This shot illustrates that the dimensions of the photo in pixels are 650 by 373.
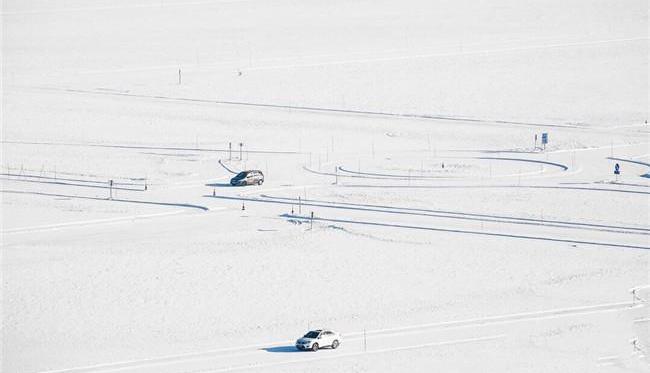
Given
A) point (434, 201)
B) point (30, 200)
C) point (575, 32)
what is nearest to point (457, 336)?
point (434, 201)

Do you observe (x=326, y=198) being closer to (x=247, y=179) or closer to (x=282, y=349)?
(x=247, y=179)

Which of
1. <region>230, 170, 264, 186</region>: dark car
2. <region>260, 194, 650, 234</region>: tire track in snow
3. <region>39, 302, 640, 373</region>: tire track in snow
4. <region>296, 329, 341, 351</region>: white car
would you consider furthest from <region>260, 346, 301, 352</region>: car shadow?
<region>230, 170, 264, 186</region>: dark car

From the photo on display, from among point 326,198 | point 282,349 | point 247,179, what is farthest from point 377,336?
point 247,179

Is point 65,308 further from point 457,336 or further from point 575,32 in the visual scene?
point 575,32

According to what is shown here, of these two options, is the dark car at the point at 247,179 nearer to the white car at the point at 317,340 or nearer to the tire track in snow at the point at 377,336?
the tire track in snow at the point at 377,336

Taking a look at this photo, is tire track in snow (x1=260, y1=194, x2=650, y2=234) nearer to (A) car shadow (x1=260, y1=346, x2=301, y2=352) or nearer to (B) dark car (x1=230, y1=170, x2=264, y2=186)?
(B) dark car (x1=230, y1=170, x2=264, y2=186)

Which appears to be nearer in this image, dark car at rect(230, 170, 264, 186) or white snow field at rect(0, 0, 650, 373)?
white snow field at rect(0, 0, 650, 373)
